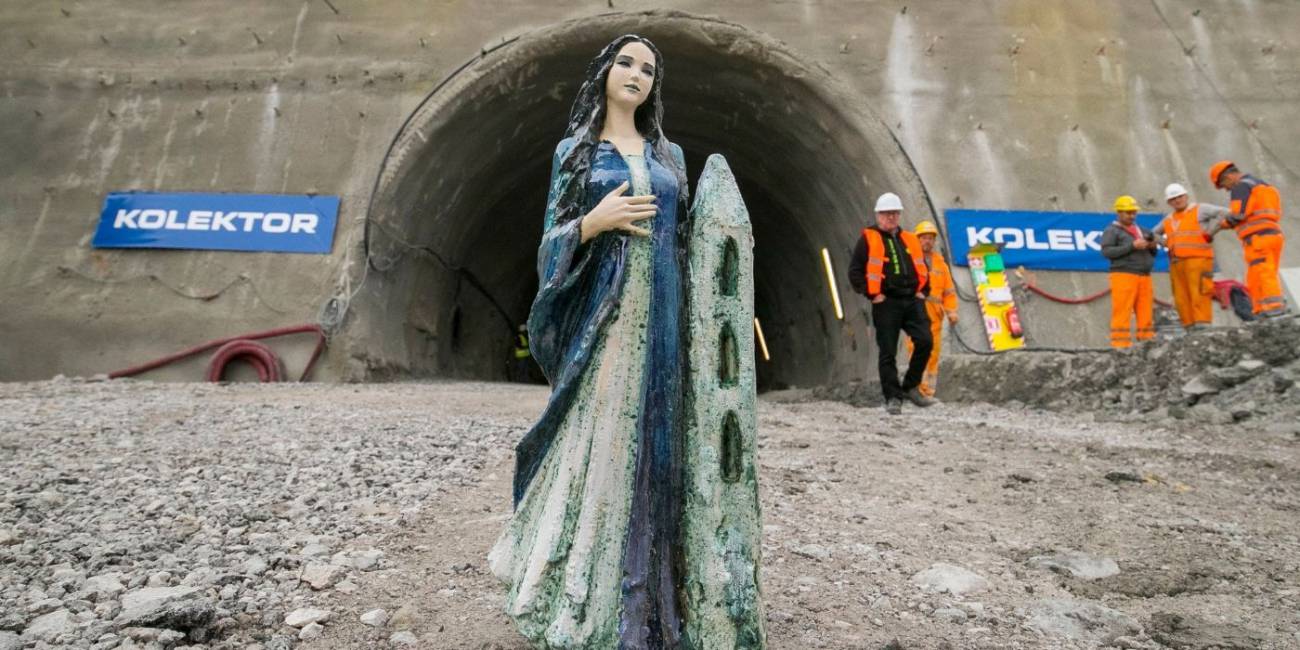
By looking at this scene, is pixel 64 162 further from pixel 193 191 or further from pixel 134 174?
pixel 193 191

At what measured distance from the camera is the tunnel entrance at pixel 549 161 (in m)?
9.34

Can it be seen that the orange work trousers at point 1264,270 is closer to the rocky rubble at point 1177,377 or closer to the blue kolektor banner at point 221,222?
the rocky rubble at point 1177,377

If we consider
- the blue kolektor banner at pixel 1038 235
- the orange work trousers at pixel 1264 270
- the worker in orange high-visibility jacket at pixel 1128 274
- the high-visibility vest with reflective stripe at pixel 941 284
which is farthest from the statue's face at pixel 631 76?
the blue kolektor banner at pixel 1038 235

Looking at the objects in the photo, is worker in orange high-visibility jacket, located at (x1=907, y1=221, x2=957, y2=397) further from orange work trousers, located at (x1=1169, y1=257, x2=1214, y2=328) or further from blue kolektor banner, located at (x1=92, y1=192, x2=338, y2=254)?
blue kolektor banner, located at (x1=92, y1=192, x2=338, y2=254)

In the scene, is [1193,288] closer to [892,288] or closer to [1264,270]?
[1264,270]

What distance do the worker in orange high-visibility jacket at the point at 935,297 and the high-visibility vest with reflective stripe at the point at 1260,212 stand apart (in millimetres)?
2678

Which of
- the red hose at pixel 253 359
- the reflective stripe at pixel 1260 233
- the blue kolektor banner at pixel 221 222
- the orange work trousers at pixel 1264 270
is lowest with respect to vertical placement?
the red hose at pixel 253 359

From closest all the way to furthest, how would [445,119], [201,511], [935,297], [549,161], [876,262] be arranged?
[201,511] → [876,262] → [935,297] → [445,119] → [549,161]

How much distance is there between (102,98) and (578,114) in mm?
10715

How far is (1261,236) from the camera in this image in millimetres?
7277

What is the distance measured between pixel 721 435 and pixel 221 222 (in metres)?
9.37

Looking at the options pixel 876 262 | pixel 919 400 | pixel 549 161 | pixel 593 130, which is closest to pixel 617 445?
pixel 593 130

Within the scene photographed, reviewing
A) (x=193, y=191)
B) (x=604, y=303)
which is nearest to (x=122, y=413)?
(x=193, y=191)

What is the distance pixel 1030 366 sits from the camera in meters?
7.51
